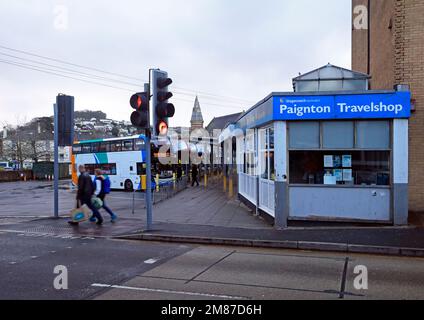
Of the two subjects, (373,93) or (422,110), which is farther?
(422,110)

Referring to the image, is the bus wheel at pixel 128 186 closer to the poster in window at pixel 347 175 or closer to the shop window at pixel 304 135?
the shop window at pixel 304 135

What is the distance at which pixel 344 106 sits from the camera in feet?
36.9

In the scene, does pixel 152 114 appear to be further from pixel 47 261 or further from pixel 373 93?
pixel 373 93

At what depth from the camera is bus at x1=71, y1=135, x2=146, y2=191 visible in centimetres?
2809

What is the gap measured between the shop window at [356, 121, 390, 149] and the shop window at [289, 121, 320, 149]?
1.13 meters

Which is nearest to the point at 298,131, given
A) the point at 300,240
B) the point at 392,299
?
the point at 300,240

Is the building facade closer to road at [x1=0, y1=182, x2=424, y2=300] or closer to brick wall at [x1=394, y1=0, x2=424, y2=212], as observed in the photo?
brick wall at [x1=394, y1=0, x2=424, y2=212]

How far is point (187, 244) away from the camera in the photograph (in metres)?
9.85

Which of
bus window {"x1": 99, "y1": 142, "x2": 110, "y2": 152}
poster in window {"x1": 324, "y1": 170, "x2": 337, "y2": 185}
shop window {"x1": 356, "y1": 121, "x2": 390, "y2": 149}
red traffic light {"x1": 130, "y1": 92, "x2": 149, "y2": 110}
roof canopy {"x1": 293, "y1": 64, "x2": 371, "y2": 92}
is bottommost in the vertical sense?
poster in window {"x1": 324, "y1": 170, "x2": 337, "y2": 185}

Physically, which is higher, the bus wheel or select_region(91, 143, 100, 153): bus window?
select_region(91, 143, 100, 153): bus window

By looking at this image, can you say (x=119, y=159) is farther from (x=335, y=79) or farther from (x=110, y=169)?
(x=335, y=79)

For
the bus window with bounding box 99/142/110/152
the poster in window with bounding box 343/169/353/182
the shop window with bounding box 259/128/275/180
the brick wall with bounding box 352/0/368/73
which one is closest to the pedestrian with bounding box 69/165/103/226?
the shop window with bounding box 259/128/275/180

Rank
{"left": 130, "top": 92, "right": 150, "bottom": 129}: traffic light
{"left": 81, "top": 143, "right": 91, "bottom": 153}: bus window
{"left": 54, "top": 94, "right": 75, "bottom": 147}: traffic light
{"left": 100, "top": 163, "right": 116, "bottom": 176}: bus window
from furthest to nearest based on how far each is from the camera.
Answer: {"left": 81, "top": 143, "right": 91, "bottom": 153}: bus window, {"left": 100, "top": 163, "right": 116, "bottom": 176}: bus window, {"left": 54, "top": 94, "right": 75, "bottom": 147}: traffic light, {"left": 130, "top": 92, "right": 150, "bottom": 129}: traffic light

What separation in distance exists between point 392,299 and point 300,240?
4045 millimetres
